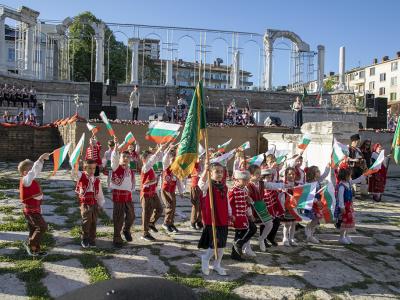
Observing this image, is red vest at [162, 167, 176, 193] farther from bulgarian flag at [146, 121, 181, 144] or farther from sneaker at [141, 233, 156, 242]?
sneaker at [141, 233, 156, 242]

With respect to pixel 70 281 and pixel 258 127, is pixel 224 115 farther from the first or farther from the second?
pixel 70 281

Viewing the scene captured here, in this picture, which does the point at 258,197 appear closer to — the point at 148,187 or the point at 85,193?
the point at 148,187

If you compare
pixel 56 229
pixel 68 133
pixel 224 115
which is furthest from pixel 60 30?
pixel 56 229

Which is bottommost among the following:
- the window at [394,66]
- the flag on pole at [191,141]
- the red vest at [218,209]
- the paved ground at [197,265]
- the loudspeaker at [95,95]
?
the paved ground at [197,265]

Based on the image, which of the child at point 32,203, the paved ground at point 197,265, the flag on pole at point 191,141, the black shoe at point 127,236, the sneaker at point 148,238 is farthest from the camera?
the sneaker at point 148,238

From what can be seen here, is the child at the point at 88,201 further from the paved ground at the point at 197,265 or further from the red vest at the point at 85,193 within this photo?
the paved ground at the point at 197,265

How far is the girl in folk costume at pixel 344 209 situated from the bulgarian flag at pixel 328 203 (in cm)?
28

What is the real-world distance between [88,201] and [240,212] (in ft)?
7.87

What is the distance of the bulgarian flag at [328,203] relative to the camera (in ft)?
25.1

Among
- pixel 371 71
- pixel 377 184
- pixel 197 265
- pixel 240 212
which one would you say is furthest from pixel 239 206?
pixel 371 71

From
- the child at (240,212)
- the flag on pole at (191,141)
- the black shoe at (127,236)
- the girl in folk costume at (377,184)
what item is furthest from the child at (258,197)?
the girl in folk costume at (377,184)

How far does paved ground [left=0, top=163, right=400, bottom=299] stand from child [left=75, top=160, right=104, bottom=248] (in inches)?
8.7

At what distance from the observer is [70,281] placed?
542 centimetres

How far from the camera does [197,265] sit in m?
6.24
